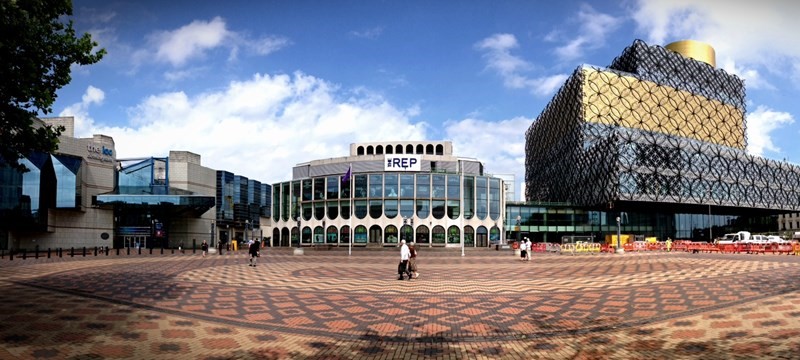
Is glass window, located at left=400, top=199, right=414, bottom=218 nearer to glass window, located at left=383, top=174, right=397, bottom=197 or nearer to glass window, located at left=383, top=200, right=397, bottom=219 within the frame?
glass window, located at left=383, top=200, right=397, bottom=219

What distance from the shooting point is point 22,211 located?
57156 mm

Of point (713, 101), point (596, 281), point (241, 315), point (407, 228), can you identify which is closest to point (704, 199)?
point (713, 101)

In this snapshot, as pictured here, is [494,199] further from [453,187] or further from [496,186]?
[453,187]

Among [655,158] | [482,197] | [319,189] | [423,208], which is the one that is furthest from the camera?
[655,158]

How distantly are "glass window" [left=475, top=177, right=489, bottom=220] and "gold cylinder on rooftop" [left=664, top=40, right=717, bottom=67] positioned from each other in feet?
221

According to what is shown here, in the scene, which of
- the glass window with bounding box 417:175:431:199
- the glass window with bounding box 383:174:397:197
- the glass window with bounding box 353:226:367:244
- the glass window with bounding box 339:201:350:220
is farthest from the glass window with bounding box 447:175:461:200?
the glass window with bounding box 339:201:350:220

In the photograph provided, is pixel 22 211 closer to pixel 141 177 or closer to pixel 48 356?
pixel 141 177

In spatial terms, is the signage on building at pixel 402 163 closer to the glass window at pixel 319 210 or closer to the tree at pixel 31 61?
the glass window at pixel 319 210

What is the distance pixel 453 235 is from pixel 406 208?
8320mm

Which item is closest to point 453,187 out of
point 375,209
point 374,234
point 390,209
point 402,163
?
point 402,163

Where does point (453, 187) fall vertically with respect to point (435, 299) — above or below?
above

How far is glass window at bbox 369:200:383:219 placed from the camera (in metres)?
79.4

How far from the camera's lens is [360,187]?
3177 inches

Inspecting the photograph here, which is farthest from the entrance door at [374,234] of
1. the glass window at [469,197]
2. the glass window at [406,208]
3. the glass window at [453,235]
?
the glass window at [469,197]
